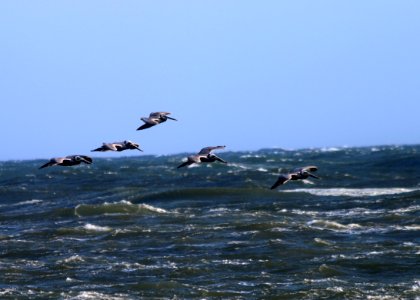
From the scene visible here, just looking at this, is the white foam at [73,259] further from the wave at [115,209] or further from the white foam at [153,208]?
the white foam at [153,208]

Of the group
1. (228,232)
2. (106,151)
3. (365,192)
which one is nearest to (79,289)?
(106,151)

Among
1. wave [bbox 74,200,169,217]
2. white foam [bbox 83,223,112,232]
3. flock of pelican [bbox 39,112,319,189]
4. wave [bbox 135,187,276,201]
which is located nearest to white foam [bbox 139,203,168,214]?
wave [bbox 74,200,169,217]

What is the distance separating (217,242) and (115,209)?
36.1 feet

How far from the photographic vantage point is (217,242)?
28484 mm


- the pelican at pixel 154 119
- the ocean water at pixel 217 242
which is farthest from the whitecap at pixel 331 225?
the pelican at pixel 154 119

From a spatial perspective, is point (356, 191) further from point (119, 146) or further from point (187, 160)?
point (187, 160)

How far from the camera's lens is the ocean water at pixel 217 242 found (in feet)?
72.3

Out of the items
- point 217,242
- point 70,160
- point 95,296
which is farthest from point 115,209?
point 70,160

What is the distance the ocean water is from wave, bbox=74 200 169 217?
0.16ft

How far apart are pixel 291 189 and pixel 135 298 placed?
83.4 feet

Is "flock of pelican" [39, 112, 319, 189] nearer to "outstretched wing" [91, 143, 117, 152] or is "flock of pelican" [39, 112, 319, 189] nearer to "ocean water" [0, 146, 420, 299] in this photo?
"outstretched wing" [91, 143, 117, 152]

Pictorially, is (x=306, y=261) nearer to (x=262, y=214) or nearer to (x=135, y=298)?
(x=135, y=298)

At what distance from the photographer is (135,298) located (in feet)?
69.2

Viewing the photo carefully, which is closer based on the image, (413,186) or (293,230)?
(293,230)
